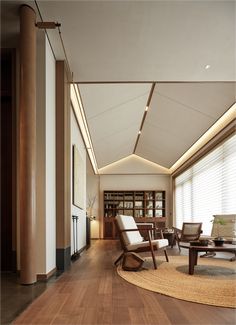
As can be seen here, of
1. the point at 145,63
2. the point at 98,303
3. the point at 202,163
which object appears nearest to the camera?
the point at 98,303

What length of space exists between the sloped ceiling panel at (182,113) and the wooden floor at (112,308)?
4214 millimetres

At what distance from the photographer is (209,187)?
9.75 metres

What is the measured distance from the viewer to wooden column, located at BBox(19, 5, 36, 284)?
4.05 meters

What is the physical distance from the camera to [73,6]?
13.8 ft

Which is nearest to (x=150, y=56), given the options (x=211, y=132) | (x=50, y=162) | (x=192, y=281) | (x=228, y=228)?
(x=50, y=162)

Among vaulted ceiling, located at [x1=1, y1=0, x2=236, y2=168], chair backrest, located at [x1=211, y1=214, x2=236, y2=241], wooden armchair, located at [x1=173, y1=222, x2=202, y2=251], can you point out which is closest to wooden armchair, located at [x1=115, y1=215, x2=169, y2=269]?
chair backrest, located at [x1=211, y1=214, x2=236, y2=241]

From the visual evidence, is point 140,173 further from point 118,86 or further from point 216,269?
point 216,269

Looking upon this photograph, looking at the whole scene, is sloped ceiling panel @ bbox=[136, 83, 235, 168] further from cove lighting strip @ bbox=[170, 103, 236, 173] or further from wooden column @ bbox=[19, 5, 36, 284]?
wooden column @ bbox=[19, 5, 36, 284]

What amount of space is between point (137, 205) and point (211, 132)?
22.7ft

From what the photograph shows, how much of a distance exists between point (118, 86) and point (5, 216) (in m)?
3.32

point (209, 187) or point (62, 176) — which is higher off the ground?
point (62, 176)

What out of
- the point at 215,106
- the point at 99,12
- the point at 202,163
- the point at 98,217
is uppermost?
the point at 99,12

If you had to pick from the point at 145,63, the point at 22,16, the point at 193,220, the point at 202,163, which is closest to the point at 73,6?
the point at 22,16

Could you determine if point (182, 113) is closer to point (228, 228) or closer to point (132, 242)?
point (228, 228)
